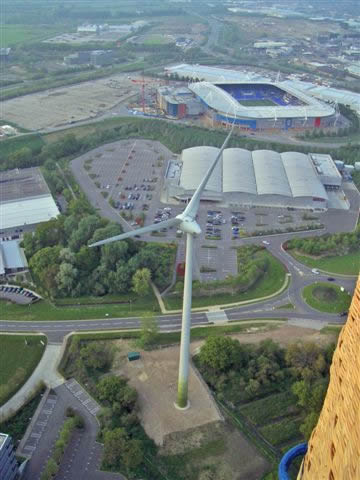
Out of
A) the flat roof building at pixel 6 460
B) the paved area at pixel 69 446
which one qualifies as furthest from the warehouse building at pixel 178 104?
the flat roof building at pixel 6 460

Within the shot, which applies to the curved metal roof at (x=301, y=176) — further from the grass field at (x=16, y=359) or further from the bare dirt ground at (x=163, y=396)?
the grass field at (x=16, y=359)

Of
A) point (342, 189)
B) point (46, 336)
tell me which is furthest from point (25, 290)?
point (342, 189)

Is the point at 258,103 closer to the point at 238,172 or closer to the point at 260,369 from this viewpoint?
the point at 238,172

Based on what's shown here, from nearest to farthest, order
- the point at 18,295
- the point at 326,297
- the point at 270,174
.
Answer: the point at 18,295 < the point at 326,297 < the point at 270,174

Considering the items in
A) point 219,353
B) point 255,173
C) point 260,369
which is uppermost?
point 255,173

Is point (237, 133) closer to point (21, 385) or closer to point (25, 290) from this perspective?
point (25, 290)

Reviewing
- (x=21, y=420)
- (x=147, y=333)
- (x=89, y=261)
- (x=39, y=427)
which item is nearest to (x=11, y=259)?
(x=89, y=261)
